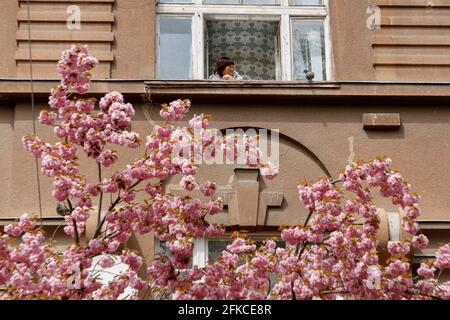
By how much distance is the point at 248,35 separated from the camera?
10.7 metres

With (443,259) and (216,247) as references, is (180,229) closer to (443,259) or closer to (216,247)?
(216,247)

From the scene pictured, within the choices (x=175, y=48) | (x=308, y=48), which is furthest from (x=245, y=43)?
(x=175, y=48)

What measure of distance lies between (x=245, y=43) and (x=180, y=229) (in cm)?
399

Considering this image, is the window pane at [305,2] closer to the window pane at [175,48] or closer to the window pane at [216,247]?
the window pane at [175,48]

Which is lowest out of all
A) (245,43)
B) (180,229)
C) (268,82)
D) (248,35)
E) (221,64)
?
(180,229)

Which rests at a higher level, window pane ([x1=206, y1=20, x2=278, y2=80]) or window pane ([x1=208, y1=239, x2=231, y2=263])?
window pane ([x1=206, y1=20, x2=278, y2=80])

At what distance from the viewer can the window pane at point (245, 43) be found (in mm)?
10570

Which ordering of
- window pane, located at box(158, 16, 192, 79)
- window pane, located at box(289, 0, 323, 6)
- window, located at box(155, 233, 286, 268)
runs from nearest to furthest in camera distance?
window, located at box(155, 233, 286, 268) → window pane, located at box(158, 16, 192, 79) → window pane, located at box(289, 0, 323, 6)

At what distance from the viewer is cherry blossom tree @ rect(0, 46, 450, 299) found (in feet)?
23.5

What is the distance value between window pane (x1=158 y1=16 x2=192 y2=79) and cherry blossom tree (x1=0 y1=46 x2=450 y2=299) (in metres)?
2.55

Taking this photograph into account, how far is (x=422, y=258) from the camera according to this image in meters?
9.18

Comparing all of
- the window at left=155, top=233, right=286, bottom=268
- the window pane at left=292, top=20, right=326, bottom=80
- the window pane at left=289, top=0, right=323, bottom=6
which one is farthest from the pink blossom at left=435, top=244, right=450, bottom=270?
the window pane at left=289, top=0, right=323, bottom=6

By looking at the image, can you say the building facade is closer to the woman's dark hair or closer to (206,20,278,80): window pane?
(206,20,278,80): window pane

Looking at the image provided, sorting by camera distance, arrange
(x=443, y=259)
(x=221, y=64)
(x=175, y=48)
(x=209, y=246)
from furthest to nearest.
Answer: (x=175, y=48) → (x=221, y=64) → (x=209, y=246) → (x=443, y=259)
